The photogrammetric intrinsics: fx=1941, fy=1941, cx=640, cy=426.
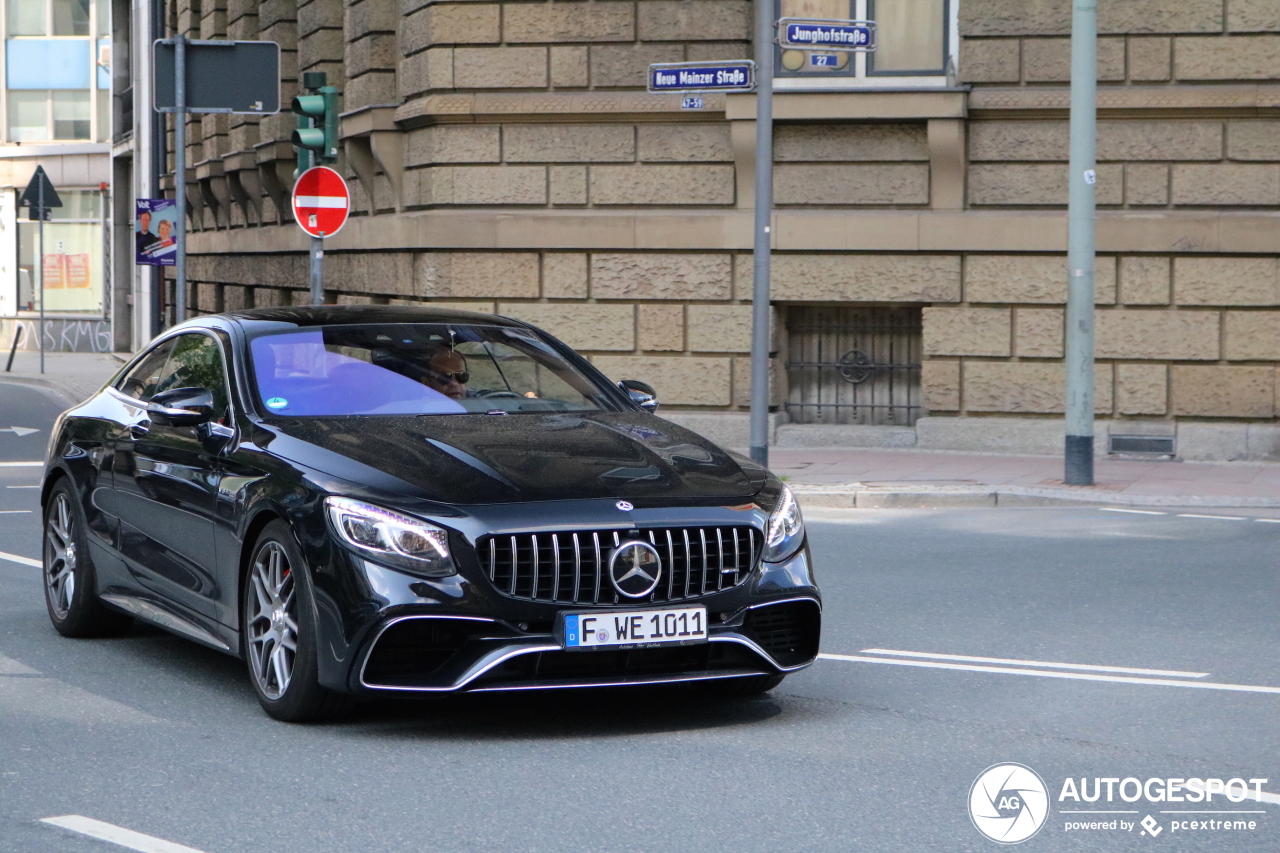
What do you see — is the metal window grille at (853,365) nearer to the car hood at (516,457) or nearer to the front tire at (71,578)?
the front tire at (71,578)

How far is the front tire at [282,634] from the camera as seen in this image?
6.11 m

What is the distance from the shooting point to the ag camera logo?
5020 mm

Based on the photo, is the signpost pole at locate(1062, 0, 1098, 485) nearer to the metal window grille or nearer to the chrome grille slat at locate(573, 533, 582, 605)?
the metal window grille

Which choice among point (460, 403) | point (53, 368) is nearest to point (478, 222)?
point (460, 403)

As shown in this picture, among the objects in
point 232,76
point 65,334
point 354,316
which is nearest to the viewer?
point 354,316

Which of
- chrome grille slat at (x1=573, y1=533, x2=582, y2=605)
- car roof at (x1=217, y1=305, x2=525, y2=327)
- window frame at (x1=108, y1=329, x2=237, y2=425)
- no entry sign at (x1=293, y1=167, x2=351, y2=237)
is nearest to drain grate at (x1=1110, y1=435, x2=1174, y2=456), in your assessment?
no entry sign at (x1=293, y1=167, x2=351, y2=237)

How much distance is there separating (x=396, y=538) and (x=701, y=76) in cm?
871

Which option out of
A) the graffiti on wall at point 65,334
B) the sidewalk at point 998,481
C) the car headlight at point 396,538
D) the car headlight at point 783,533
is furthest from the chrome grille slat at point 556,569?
the graffiti on wall at point 65,334

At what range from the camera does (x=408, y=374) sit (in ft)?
23.7

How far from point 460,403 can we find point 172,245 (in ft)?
56.8

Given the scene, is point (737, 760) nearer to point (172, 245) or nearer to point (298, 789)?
point (298, 789)

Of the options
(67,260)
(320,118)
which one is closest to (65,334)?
(67,260)

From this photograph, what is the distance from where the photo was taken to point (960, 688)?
7008 mm

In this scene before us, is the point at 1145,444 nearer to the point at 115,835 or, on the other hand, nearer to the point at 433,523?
the point at 433,523
